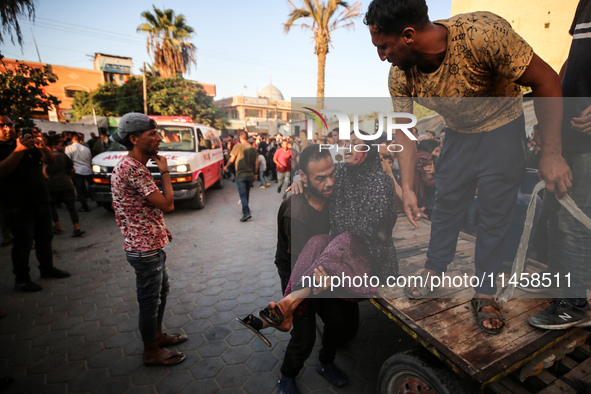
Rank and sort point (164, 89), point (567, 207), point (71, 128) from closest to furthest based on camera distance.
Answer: point (567, 207) < point (71, 128) < point (164, 89)

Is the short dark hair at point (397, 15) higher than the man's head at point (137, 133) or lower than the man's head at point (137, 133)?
higher

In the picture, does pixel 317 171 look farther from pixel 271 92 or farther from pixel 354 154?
pixel 271 92

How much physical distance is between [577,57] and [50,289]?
19.0 ft

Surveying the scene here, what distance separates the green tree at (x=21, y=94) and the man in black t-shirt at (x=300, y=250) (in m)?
7.62

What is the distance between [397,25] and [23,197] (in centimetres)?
438

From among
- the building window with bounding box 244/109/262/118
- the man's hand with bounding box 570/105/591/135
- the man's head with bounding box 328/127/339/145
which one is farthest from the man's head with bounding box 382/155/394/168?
the building window with bounding box 244/109/262/118

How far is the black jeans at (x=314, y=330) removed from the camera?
2072 mm

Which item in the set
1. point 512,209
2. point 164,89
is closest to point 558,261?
point 512,209

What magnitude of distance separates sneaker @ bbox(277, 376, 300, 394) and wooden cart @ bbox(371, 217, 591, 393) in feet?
2.22

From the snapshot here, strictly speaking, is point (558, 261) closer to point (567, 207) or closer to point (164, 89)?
point (567, 207)

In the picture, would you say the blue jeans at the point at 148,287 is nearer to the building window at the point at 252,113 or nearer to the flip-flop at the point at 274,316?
the flip-flop at the point at 274,316

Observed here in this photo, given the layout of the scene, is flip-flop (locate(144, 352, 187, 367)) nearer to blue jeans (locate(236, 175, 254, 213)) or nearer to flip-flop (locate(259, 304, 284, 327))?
flip-flop (locate(259, 304, 284, 327))

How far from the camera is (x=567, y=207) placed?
179 cm

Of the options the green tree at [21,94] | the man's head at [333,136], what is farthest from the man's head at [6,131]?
the green tree at [21,94]
